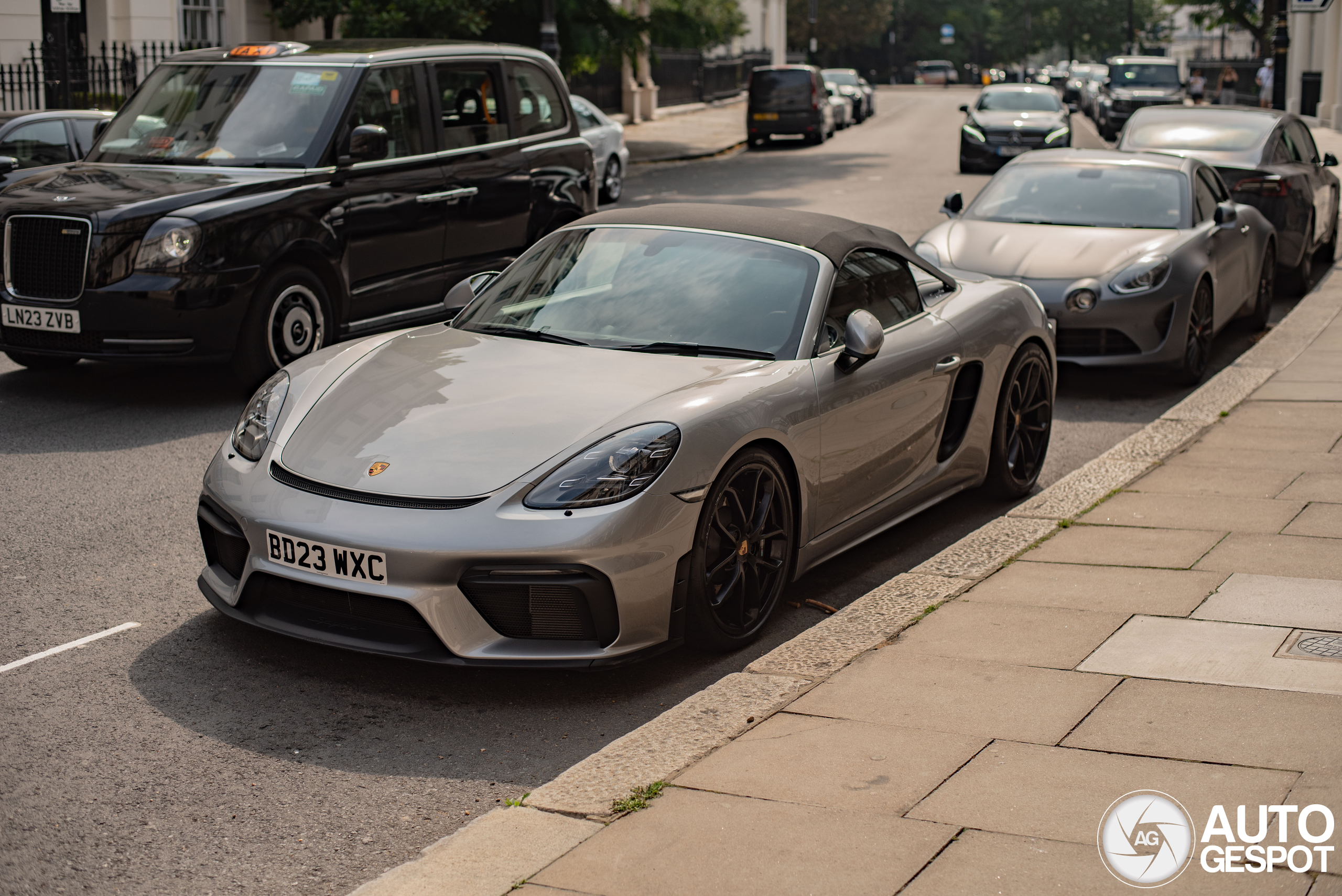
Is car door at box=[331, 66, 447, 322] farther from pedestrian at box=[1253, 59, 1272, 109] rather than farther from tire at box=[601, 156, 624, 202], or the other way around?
pedestrian at box=[1253, 59, 1272, 109]

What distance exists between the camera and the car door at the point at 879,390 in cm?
545

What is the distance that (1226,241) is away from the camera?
1031 centimetres

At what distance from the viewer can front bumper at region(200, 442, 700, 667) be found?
4.37 meters

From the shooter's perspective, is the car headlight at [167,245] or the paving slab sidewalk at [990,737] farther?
the car headlight at [167,245]

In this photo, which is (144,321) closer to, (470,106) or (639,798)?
(470,106)

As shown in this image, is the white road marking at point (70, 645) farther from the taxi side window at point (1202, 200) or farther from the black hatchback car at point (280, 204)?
the taxi side window at point (1202, 200)

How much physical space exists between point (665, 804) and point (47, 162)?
1079cm

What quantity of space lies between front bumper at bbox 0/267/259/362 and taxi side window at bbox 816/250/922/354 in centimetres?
406

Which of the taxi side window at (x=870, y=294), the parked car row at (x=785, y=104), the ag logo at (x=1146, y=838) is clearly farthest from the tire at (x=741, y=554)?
the parked car row at (x=785, y=104)

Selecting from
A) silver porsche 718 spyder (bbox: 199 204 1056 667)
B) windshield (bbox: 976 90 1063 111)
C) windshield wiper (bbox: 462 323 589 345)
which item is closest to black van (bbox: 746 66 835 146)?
windshield (bbox: 976 90 1063 111)

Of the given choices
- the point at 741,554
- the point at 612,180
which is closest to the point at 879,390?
the point at 741,554

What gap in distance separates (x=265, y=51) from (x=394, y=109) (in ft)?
3.22

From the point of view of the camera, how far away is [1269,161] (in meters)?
13.2

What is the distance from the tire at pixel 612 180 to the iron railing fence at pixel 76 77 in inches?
253
